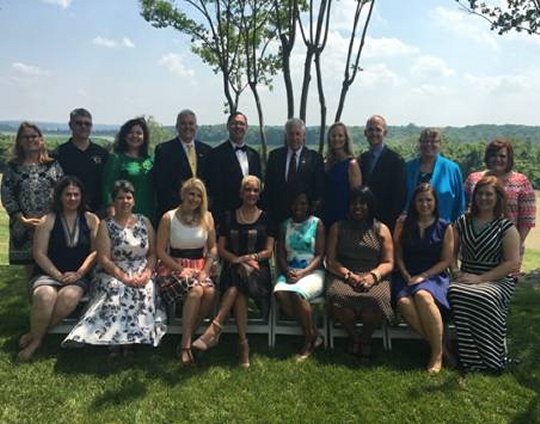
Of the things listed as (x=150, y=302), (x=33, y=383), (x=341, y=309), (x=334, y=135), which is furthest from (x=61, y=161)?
(x=341, y=309)

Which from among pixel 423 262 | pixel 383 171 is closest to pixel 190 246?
pixel 383 171

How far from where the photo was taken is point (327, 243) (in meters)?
5.52

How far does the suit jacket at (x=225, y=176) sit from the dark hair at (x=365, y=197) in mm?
1246

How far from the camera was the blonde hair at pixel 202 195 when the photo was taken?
5.21 meters

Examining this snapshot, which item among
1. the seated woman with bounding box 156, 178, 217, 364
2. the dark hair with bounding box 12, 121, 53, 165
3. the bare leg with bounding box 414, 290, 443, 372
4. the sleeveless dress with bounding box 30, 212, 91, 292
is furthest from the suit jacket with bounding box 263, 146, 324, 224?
the dark hair with bounding box 12, 121, 53, 165

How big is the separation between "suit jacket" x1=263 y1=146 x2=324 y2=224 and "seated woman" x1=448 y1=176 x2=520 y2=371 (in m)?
1.58

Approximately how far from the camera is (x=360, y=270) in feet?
17.3

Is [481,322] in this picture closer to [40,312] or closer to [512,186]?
[512,186]

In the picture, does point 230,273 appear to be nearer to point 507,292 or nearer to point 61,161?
point 61,161

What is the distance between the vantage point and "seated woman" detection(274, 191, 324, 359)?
201 inches

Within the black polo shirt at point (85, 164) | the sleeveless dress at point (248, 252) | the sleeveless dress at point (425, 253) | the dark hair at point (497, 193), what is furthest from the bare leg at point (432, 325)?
the black polo shirt at point (85, 164)

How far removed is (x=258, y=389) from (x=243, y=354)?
1.66 ft

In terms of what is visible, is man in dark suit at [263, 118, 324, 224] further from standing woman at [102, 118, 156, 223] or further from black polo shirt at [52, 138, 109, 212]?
black polo shirt at [52, 138, 109, 212]

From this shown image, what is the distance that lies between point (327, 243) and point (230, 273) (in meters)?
1.11
